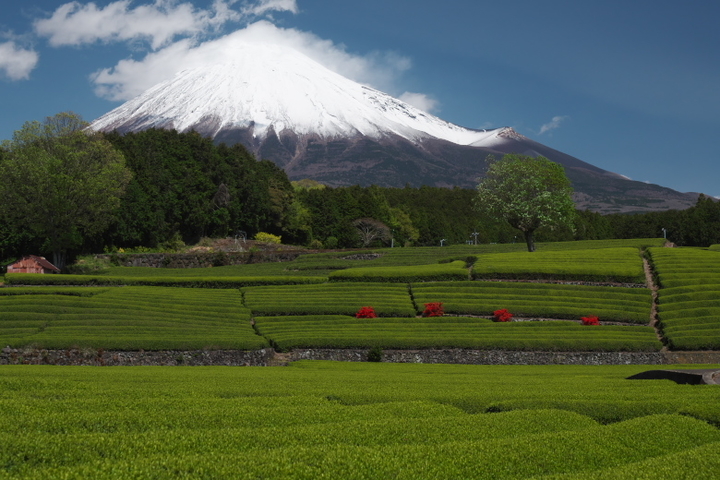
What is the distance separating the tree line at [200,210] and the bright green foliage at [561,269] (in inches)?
560

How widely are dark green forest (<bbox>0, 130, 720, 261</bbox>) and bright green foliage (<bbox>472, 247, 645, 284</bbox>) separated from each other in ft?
45.2

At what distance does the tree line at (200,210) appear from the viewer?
55406 mm

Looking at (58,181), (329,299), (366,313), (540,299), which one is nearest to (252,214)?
(58,181)

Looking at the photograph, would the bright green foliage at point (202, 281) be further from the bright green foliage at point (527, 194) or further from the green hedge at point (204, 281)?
the bright green foliage at point (527, 194)

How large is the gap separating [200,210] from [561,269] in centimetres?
5155

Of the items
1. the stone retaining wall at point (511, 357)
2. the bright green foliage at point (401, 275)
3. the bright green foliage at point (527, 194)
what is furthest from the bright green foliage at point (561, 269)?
the stone retaining wall at point (511, 357)

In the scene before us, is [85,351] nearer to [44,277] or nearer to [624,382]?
[44,277]

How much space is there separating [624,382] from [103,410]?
55.4 feet

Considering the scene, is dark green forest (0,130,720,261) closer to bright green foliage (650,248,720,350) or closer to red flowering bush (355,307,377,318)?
bright green foliage (650,248,720,350)

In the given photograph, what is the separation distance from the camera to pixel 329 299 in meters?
42.2

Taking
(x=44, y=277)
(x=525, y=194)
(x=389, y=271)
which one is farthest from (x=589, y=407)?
(x=525, y=194)

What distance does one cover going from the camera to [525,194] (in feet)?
212

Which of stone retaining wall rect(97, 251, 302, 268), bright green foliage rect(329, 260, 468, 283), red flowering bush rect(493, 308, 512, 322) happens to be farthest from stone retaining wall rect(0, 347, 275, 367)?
stone retaining wall rect(97, 251, 302, 268)

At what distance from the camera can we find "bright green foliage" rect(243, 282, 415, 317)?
39.6 meters
